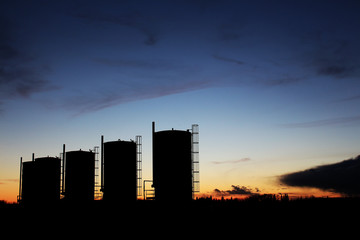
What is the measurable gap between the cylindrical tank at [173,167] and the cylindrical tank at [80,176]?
35.0 ft

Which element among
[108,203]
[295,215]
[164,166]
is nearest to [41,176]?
[108,203]

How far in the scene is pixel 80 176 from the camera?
3516 cm

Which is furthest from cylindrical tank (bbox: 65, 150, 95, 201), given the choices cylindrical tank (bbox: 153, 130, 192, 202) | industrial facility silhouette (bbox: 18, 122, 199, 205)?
cylindrical tank (bbox: 153, 130, 192, 202)

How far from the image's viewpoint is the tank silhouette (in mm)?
38219

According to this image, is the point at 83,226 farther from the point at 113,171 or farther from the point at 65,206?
the point at 65,206

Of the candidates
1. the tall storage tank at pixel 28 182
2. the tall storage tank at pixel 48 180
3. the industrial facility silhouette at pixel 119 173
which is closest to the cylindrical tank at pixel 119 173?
the industrial facility silhouette at pixel 119 173

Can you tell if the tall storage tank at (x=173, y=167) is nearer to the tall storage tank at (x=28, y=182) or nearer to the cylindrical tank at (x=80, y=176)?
the cylindrical tank at (x=80, y=176)

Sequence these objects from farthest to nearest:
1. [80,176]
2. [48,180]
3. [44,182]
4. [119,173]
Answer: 1. [44,182]
2. [48,180]
3. [80,176]
4. [119,173]

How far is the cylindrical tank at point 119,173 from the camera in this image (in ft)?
96.8

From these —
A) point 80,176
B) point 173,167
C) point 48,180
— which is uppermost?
point 173,167

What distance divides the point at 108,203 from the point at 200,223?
761 cm

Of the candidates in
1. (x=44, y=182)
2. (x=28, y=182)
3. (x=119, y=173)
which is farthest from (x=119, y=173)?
(x=28, y=182)

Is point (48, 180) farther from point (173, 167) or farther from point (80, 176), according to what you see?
point (173, 167)

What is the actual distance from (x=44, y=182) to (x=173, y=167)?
18001 millimetres
